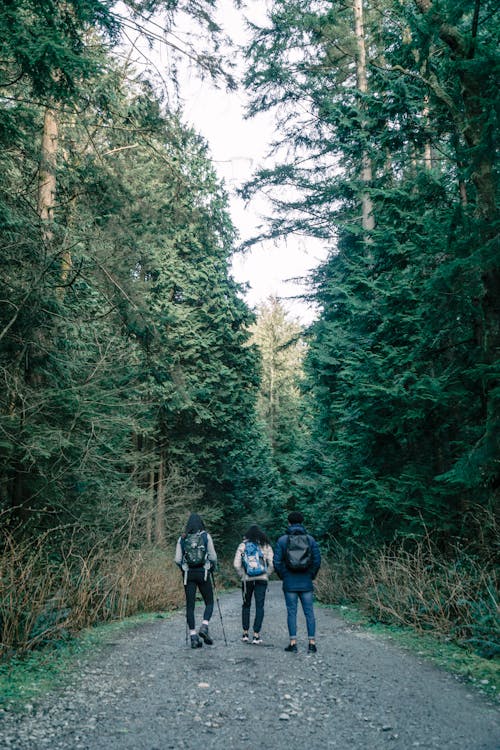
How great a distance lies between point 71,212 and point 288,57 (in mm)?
9105

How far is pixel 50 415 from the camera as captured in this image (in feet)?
29.5

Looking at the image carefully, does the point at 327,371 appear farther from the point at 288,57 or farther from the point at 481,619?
the point at 481,619

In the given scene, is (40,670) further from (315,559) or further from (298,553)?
(315,559)

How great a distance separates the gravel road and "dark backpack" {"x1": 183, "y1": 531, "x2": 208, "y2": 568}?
1.17 meters

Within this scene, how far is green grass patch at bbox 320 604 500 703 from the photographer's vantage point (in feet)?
17.3

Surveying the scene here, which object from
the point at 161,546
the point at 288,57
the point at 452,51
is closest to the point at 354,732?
the point at 452,51

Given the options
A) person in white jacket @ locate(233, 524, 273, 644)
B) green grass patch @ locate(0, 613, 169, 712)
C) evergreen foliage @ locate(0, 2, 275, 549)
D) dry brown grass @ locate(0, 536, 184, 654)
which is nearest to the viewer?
green grass patch @ locate(0, 613, 169, 712)

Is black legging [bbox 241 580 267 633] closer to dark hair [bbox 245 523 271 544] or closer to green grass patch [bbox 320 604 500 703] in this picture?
dark hair [bbox 245 523 271 544]

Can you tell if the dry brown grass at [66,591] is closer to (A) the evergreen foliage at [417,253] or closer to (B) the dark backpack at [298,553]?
(B) the dark backpack at [298,553]

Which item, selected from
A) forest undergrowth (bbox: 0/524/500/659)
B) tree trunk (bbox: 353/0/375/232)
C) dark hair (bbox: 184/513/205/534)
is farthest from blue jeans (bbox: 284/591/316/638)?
tree trunk (bbox: 353/0/375/232)

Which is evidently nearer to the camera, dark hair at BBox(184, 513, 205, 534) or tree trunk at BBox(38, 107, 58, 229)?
dark hair at BBox(184, 513, 205, 534)

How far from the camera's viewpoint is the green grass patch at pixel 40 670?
15.6ft

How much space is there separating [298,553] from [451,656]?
2.20m

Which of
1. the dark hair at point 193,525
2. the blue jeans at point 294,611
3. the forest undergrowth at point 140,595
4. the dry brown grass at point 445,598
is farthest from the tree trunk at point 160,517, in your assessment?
the blue jeans at point 294,611
